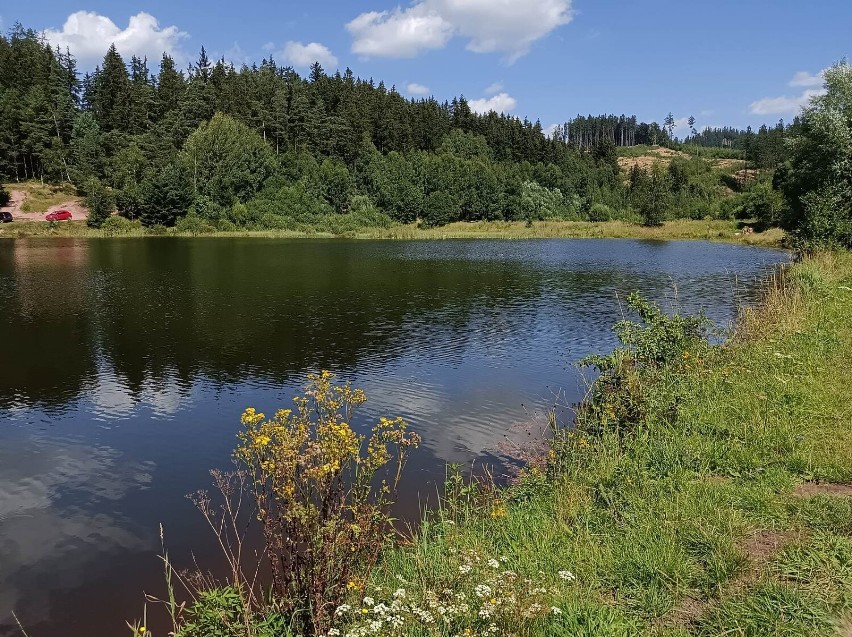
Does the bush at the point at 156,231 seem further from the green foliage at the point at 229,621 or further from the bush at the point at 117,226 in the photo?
the green foliage at the point at 229,621

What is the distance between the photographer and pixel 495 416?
53.6 feet

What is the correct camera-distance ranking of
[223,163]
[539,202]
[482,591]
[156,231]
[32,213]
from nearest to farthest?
1. [482,591]
2. [156,231]
3. [32,213]
4. [223,163]
5. [539,202]

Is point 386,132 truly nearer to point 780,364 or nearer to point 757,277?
point 757,277

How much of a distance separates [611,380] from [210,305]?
2514 cm

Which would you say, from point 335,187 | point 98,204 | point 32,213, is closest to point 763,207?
point 335,187

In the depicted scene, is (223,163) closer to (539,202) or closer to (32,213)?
(32,213)

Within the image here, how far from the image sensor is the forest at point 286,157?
332 ft

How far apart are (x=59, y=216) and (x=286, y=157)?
4133cm

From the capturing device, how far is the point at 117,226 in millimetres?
90125

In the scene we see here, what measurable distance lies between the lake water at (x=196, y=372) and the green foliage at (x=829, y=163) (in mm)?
5566

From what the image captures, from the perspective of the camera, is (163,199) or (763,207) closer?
(163,199)

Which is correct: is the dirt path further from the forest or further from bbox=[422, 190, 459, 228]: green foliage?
bbox=[422, 190, 459, 228]: green foliage

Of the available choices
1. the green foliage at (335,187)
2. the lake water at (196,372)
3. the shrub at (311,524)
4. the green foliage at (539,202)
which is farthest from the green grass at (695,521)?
the green foliage at (539,202)

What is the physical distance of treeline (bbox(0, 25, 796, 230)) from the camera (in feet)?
334
